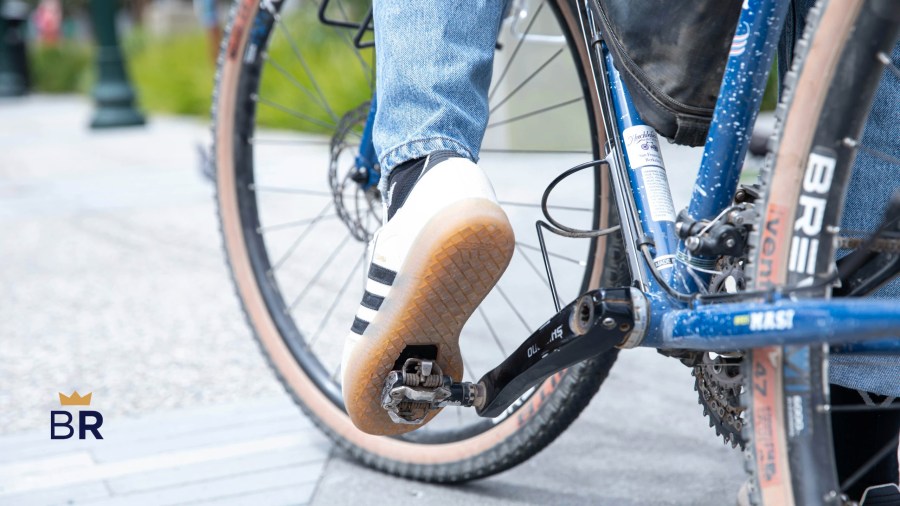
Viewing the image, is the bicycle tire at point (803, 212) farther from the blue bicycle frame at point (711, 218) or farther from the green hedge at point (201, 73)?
the green hedge at point (201, 73)

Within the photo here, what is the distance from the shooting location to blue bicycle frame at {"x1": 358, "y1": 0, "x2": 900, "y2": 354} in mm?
1098

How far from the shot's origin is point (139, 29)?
21062 mm

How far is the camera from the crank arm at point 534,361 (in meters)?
1.34

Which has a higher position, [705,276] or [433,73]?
[433,73]

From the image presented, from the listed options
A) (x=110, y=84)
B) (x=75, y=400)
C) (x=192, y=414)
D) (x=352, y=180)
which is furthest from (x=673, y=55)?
(x=110, y=84)

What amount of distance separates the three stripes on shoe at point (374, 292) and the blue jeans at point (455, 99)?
153mm

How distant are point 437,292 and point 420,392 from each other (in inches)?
7.1

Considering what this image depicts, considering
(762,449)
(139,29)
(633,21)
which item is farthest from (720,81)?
(139,29)

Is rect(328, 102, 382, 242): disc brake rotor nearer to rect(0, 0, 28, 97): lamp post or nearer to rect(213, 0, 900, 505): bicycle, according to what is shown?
rect(213, 0, 900, 505): bicycle

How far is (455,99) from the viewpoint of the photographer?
1453 millimetres

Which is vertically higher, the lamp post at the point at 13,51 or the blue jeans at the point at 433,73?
the blue jeans at the point at 433,73

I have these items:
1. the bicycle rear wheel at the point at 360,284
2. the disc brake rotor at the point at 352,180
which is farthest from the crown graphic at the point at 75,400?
the disc brake rotor at the point at 352,180

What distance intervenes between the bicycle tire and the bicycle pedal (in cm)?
51

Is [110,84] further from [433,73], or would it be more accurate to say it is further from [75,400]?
[433,73]
